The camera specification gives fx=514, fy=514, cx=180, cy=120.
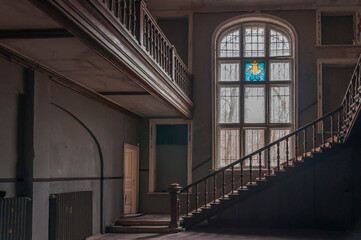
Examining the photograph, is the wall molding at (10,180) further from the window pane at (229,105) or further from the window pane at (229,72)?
the window pane at (229,72)

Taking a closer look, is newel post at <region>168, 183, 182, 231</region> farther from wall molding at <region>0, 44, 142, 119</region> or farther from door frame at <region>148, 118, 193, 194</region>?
door frame at <region>148, 118, 193, 194</region>

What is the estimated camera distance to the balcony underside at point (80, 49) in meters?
5.01

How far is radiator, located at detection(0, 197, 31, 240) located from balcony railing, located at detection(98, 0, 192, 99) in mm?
2663

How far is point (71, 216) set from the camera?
341 inches

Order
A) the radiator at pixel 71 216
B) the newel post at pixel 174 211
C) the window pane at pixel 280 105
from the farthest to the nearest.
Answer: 1. the window pane at pixel 280 105
2. the newel post at pixel 174 211
3. the radiator at pixel 71 216

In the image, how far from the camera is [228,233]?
413 inches

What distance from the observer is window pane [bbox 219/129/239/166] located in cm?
1305

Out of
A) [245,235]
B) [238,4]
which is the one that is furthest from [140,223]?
[238,4]

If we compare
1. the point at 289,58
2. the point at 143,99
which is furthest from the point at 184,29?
the point at 143,99

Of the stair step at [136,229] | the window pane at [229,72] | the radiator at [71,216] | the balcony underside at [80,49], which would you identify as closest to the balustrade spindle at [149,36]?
the balcony underside at [80,49]

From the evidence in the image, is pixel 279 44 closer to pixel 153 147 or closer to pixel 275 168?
pixel 275 168

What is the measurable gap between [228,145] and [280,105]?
5.44 ft

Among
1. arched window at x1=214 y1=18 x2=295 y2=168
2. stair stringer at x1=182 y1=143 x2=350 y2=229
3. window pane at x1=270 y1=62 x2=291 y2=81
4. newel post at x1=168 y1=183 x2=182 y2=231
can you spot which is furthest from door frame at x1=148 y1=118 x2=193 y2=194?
window pane at x1=270 y1=62 x2=291 y2=81

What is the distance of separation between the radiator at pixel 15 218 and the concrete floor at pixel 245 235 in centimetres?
280
